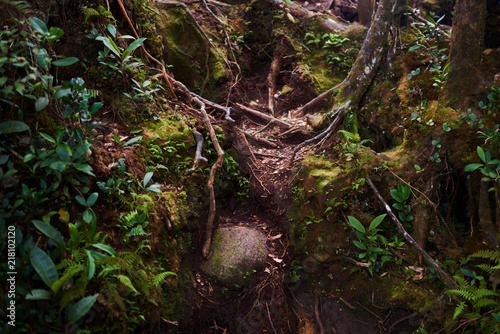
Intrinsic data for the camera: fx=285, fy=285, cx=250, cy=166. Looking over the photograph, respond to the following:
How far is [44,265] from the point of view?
2.19m

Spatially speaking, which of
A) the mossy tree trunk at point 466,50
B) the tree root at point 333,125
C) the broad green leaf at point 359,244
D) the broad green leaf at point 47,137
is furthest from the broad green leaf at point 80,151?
the mossy tree trunk at point 466,50

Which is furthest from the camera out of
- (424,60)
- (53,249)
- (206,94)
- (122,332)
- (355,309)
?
(206,94)

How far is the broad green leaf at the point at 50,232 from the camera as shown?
2268mm

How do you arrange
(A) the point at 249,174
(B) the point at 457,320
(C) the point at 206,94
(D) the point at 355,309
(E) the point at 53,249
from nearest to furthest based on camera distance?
(E) the point at 53,249 → (B) the point at 457,320 → (D) the point at 355,309 → (A) the point at 249,174 → (C) the point at 206,94

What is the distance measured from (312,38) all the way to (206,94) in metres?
3.14

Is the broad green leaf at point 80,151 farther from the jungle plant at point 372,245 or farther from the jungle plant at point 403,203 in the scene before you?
the jungle plant at point 403,203

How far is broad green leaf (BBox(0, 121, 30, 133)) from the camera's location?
7.78ft

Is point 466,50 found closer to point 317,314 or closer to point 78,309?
point 317,314

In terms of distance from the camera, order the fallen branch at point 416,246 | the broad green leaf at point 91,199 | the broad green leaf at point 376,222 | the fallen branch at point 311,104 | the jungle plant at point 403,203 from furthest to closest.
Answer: the fallen branch at point 311,104 < the jungle plant at point 403,203 < the broad green leaf at point 376,222 < the fallen branch at point 416,246 < the broad green leaf at point 91,199

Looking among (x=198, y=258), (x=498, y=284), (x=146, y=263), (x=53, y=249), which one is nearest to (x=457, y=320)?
(x=498, y=284)

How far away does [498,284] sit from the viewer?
334cm

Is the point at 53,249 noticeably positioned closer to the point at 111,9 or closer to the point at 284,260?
the point at 284,260

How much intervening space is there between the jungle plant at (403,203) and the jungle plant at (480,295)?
0.81m

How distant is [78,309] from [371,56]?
5.56 m
